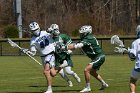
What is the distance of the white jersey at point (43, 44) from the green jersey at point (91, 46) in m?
0.96

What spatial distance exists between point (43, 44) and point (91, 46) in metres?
1.51

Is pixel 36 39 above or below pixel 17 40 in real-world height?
above

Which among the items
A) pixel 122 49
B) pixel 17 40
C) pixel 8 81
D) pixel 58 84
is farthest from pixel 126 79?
pixel 17 40

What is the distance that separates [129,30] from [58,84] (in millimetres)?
53110

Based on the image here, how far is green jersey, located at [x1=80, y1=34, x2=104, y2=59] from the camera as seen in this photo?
54.3 ft

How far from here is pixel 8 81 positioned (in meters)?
20.9

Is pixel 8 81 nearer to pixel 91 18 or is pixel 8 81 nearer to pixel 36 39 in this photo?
pixel 36 39

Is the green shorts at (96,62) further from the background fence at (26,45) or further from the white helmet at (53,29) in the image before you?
the background fence at (26,45)

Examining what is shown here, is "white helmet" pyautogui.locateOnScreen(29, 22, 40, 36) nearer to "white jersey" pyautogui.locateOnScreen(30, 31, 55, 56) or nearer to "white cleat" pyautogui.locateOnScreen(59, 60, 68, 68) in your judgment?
"white jersey" pyautogui.locateOnScreen(30, 31, 55, 56)

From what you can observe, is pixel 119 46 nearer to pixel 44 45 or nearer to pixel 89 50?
pixel 89 50

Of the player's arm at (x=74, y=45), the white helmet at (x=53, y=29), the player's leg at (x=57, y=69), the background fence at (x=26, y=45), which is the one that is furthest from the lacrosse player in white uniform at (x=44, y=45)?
the background fence at (x=26, y=45)

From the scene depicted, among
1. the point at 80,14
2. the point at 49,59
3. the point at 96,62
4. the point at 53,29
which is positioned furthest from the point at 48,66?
the point at 80,14

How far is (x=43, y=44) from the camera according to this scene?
16.3 meters

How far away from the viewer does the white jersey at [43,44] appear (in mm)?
16281
